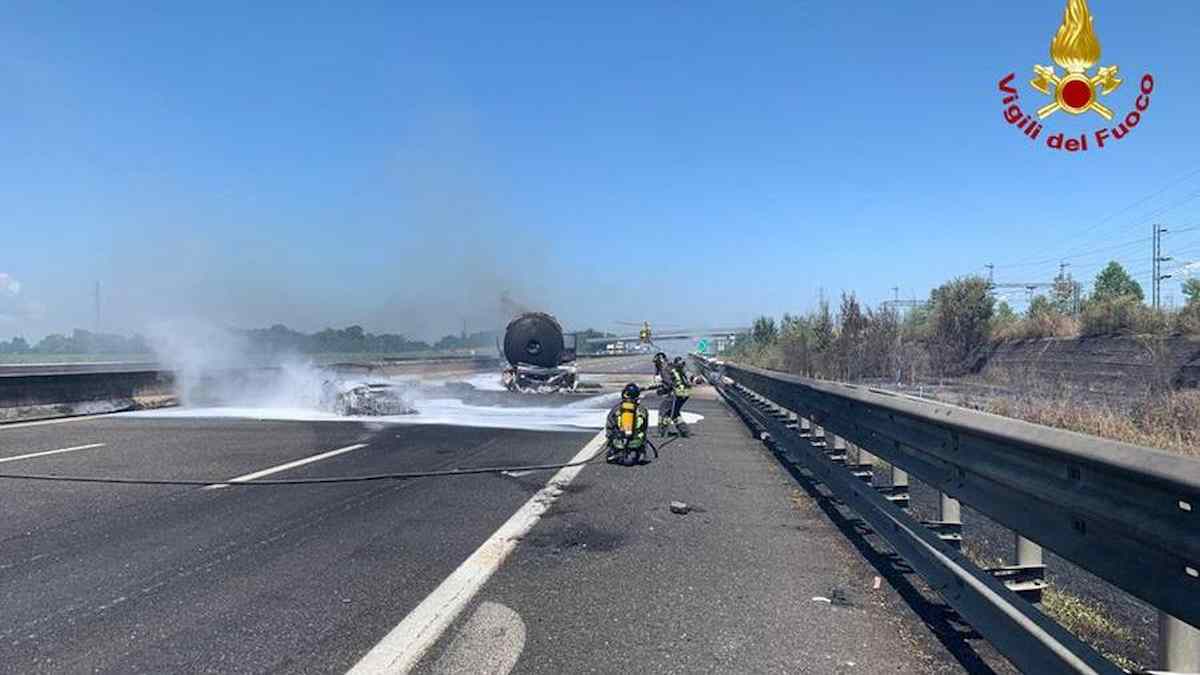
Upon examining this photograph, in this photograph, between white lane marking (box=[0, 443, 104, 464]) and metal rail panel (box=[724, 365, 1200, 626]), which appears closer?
metal rail panel (box=[724, 365, 1200, 626])

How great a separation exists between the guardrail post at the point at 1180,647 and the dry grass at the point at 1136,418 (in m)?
5.92

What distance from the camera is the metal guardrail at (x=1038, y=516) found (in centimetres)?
275

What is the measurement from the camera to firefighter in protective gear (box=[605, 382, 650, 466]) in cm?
1077

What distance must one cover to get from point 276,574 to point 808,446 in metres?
5.85

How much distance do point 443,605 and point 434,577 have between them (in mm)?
613

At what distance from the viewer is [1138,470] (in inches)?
111

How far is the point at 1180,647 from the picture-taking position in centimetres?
285

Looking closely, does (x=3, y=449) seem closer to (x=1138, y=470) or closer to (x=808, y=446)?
(x=808, y=446)

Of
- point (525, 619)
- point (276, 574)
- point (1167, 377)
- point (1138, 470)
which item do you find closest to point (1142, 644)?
point (1138, 470)

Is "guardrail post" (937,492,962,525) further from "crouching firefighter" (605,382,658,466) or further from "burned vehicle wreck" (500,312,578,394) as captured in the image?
"burned vehicle wreck" (500,312,578,394)

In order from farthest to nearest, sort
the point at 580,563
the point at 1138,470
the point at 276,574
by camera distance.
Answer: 1. the point at 580,563
2. the point at 276,574
3. the point at 1138,470

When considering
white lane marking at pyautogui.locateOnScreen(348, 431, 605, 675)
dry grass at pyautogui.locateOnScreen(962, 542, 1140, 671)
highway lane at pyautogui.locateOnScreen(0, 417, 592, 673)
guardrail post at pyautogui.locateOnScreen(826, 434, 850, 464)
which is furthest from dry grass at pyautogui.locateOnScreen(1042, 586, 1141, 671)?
highway lane at pyautogui.locateOnScreen(0, 417, 592, 673)

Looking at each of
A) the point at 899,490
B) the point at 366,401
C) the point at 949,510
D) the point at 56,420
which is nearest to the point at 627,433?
the point at 899,490

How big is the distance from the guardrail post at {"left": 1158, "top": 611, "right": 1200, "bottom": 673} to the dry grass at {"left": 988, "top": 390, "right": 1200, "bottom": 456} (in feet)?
19.4
